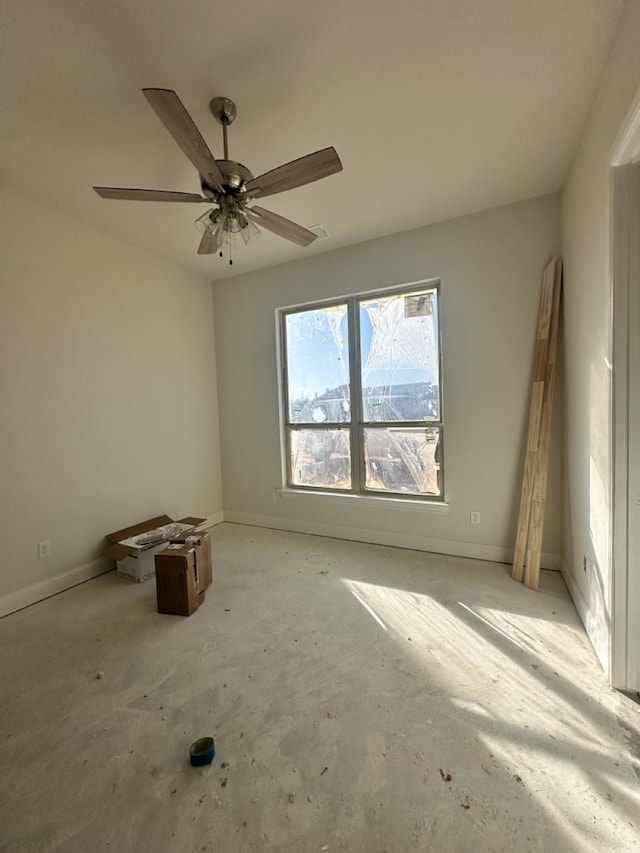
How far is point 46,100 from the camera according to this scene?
5.67ft

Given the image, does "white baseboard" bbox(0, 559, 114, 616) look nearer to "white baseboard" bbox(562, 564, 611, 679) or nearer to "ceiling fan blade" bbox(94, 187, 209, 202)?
"ceiling fan blade" bbox(94, 187, 209, 202)

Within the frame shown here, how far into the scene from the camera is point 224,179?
5.73ft

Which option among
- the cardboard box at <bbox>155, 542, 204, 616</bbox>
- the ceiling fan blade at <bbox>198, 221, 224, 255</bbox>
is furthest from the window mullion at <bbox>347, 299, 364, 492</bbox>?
the cardboard box at <bbox>155, 542, 204, 616</bbox>

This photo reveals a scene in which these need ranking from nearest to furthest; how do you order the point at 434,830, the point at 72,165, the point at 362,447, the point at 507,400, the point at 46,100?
the point at 434,830
the point at 46,100
the point at 72,165
the point at 507,400
the point at 362,447

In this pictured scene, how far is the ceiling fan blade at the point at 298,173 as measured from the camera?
153cm

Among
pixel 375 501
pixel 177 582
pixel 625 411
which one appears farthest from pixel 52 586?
pixel 625 411

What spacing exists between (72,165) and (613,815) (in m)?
3.95

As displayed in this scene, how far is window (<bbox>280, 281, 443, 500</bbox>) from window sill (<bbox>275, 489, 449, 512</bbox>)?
0.26ft

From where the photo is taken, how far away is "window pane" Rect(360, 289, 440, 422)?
319cm

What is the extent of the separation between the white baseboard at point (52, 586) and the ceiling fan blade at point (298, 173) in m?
3.03

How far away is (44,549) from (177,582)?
1.15 m

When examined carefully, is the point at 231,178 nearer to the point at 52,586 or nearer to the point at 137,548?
the point at 137,548

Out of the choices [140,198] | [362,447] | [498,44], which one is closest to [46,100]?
[140,198]

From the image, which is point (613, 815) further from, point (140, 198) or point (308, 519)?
point (140, 198)
